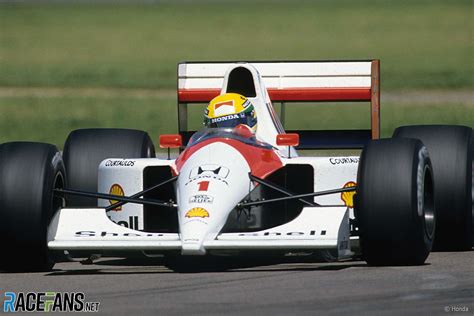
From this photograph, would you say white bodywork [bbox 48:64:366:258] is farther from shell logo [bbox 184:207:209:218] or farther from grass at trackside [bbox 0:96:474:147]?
grass at trackside [bbox 0:96:474:147]

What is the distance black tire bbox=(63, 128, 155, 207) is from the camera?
13156 mm

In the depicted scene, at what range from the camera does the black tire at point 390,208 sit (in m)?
10.6

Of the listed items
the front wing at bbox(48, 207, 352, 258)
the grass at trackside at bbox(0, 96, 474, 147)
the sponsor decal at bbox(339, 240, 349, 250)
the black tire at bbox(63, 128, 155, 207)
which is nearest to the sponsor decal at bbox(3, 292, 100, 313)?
the front wing at bbox(48, 207, 352, 258)

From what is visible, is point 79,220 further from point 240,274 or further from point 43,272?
point 240,274

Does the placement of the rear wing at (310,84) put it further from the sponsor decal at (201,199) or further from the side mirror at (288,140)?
the sponsor decal at (201,199)

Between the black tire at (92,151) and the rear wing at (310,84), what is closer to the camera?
the black tire at (92,151)

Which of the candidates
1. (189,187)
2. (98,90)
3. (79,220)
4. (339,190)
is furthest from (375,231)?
(98,90)

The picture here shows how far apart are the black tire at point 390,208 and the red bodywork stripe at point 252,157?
1.00 m

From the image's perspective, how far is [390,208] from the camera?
10.6m

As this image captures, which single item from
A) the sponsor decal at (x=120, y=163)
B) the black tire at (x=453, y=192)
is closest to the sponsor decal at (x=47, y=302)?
the sponsor decal at (x=120, y=163)

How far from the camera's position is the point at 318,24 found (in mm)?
52281

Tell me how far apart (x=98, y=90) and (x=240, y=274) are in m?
21.8

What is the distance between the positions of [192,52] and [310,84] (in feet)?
88.0

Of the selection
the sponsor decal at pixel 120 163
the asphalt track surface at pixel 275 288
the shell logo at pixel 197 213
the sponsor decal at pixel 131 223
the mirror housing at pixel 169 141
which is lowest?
the asphalt track surface at pixel 275 288
